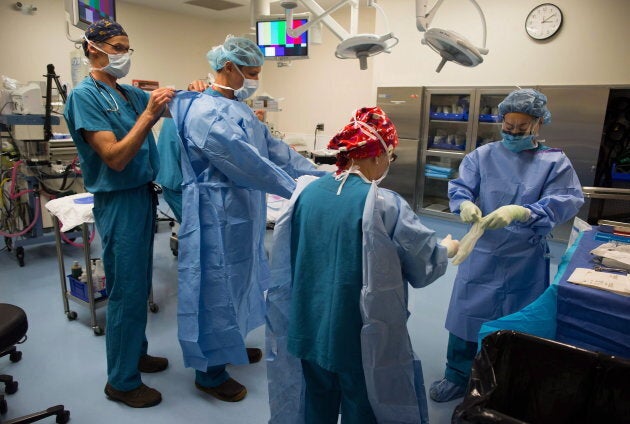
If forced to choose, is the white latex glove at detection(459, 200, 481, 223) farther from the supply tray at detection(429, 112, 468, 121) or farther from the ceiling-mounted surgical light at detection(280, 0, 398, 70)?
the supply tray at detection(429, 112, 468, 121)

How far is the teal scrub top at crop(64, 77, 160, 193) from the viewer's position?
1722 mm

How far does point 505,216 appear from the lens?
1.67 metres

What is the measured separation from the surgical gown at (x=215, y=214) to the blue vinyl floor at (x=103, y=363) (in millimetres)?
246

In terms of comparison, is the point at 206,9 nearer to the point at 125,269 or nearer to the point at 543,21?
the point at 543,21

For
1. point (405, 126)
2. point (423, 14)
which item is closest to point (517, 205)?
point (423, 14)

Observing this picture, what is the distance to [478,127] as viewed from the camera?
455 centimetres

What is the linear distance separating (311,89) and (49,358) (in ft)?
17.1

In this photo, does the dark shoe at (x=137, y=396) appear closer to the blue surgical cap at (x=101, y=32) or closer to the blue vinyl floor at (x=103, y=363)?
the blue vinyl floor at (x=103, y=363)

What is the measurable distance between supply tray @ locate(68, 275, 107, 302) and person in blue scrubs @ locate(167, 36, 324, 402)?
1031 mm

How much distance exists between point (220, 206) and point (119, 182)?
0.42 m

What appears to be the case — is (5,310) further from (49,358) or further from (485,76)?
(485,76)

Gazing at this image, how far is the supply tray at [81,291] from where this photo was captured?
266 cm

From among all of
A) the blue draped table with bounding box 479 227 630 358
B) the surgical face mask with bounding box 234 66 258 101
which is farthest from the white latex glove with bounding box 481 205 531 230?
the surgical face mask with bounding box 234 66 258 101

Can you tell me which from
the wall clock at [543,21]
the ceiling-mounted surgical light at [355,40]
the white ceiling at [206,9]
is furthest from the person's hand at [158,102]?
the white ceiling at [206,9]
